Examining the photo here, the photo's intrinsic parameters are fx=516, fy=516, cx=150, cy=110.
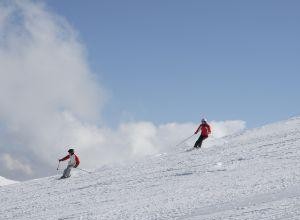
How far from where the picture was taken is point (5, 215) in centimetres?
1875

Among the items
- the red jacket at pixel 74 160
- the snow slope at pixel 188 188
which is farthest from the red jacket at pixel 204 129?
the red jacket at pixel 74 160

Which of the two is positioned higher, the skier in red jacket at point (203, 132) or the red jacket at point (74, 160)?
the skier in red jacket at point (203, 132)

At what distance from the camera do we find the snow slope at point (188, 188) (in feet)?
43.7

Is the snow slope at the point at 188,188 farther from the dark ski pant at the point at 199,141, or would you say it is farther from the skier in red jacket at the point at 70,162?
the dark ski pant at the point at 199,141

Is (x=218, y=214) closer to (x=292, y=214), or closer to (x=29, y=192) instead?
(x=292, y=214)

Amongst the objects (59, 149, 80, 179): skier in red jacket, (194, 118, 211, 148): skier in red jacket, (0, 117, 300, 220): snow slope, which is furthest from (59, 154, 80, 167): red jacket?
(194, 118, 211, 148): skier in red jacket

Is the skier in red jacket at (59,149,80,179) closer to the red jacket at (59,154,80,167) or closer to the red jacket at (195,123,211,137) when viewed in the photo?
the red jacket at (59,154,80,167)

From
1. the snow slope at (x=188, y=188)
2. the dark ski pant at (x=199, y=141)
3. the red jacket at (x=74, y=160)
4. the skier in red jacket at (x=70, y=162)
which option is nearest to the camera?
the snow slope at (x=188, y=188)

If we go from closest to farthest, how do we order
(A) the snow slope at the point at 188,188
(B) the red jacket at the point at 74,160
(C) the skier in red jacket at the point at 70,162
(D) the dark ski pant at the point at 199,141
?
(A) the snow slope at the point at 188,188 < (C) the skier in red jacket at the point at 70,162 < (B) the red jacket at the point at 74,160 < (D) the dark ski pant at the point at 199,141

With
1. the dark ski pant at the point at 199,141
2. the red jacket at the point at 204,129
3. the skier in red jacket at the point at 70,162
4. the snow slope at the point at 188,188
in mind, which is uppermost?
the red jacket at the point at 204,129

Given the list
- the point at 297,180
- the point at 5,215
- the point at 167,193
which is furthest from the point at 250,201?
the point at 5,215

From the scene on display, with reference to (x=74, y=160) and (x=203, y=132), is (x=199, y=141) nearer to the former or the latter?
(x=203, y=132)

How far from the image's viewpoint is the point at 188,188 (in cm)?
1684

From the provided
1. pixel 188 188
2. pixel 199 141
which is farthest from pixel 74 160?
pixel 188 188
